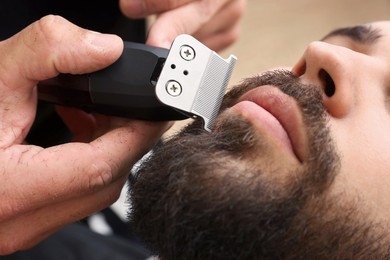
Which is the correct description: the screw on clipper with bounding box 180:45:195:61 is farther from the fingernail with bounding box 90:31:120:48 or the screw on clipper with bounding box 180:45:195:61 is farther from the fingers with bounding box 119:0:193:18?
the fingers with bounding box 119:0:193:18

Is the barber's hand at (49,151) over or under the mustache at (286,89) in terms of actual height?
under

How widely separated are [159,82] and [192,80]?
0.05 m

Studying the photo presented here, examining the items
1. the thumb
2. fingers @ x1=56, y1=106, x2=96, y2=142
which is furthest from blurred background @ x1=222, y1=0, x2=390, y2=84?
the thumb

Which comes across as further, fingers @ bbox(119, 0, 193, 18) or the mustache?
fingers @ bbox(119, 0, 193, 18)

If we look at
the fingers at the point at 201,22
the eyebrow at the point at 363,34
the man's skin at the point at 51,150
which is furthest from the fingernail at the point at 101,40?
the eyebrow at the point at 363,34

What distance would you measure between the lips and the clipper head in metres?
0.04

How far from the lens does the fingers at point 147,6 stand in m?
0.85

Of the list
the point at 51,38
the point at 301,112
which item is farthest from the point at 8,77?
the point at 301,112

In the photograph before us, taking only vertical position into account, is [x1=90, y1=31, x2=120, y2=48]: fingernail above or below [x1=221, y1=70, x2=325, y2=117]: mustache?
below

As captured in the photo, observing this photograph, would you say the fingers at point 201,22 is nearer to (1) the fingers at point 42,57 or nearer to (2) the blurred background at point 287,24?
(1) the fingers at point 42,57

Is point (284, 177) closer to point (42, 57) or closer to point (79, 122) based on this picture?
point (42, 57)

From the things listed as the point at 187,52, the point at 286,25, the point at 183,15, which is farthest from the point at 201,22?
the point at 286,25

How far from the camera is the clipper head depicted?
665mm

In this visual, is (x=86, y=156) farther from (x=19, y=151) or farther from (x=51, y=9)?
(x=51, y=9)
